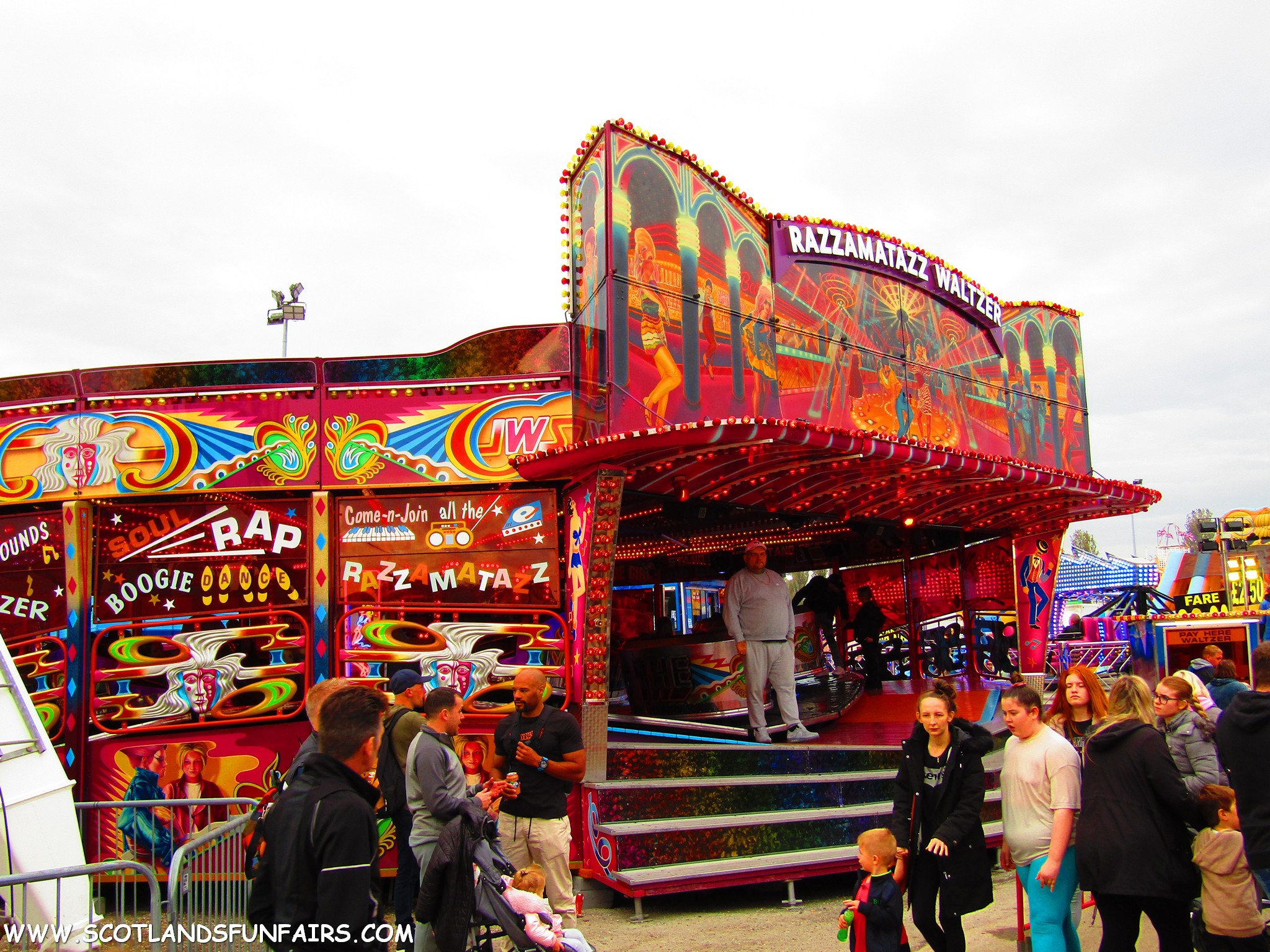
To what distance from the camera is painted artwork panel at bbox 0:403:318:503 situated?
A: 8.49m

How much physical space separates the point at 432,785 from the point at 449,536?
12.9ft

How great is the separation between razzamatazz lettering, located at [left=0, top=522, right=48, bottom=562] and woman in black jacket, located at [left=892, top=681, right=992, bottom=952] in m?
7.42

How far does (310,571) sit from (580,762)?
3770 millimetres

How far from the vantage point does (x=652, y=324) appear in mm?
8875

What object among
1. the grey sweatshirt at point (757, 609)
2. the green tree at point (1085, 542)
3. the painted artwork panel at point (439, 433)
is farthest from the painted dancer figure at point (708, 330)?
the green tree at point (1085, 542)

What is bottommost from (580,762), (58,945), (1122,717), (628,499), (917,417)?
(58,945)

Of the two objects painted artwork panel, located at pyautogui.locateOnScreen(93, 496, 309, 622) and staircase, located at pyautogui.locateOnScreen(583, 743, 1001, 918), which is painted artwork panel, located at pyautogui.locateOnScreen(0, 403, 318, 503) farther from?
staircase, located at pyautogui.locateOnScreen(583, 743, 1001, 918)

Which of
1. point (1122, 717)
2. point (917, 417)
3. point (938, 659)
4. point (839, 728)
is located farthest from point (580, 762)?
point (938, 659)

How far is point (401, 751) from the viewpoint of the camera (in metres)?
5.41

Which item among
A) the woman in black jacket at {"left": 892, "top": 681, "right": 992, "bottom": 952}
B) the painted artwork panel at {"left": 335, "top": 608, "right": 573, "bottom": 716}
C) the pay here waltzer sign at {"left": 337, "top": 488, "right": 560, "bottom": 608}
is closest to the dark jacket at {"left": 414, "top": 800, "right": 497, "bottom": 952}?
the woman in black jacket at {"left": 892, "top": 681, "right": 992, "bottom": 952}

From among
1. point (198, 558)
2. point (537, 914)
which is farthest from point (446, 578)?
point (537, 914)

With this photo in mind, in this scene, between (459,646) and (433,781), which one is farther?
(459,646)

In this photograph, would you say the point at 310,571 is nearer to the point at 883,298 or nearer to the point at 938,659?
the point at 883,298

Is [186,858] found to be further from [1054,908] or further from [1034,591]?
[1034,591]
